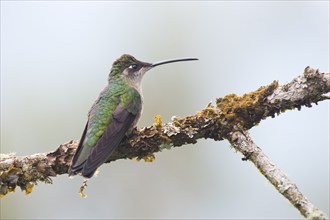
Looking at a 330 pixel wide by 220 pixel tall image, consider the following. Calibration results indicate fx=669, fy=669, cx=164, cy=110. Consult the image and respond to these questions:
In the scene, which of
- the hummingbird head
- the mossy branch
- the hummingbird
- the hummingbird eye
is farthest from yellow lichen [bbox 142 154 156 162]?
the hummingbird eye

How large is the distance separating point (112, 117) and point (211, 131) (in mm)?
1346

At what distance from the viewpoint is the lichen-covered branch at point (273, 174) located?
4.04 meters

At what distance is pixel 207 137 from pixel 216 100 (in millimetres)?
316

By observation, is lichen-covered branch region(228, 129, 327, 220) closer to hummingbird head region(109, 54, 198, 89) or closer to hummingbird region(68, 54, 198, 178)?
hummingbird region(68, 54, 198, 178)

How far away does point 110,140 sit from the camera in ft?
18.6

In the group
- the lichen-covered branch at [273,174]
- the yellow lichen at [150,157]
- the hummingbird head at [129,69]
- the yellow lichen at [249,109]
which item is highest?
the hummingbird head at [129,69]

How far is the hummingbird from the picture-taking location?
5.42m

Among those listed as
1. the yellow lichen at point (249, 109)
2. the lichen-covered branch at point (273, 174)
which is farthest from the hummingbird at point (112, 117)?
the lichen-covered branch at point (273, 174)

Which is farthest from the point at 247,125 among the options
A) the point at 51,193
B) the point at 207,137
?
the point at 51,193

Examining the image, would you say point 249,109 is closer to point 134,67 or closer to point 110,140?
point 110,140

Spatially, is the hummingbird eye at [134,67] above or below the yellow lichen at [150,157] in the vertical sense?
above

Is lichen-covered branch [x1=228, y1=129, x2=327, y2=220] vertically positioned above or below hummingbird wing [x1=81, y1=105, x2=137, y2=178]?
below

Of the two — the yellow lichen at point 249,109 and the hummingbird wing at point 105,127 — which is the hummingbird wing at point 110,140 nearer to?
the hummingbird wing at point 105,127

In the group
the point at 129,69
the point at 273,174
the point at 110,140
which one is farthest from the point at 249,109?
the point at 129,69
